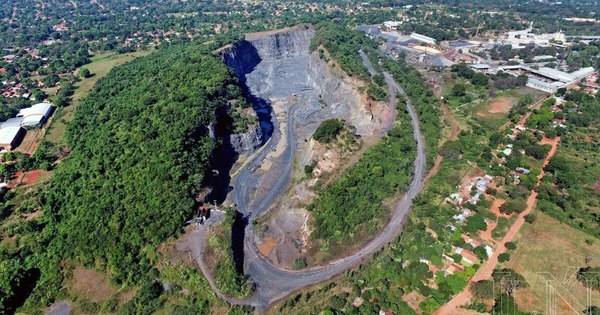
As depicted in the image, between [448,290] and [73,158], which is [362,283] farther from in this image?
[73,158]

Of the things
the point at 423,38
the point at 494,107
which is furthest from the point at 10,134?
the point at 423,38

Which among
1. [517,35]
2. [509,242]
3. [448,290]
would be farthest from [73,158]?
[517,35]

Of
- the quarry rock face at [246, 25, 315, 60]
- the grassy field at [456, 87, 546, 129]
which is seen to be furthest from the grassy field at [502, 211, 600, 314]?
the quarry rock face at [246, 25, 315, 60]

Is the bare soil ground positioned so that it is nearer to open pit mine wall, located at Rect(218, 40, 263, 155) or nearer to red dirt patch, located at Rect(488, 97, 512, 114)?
open pit mine wall, located at Rect(218, 40, 263, 155)

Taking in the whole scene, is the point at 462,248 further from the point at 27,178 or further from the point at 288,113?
the point at 27,178

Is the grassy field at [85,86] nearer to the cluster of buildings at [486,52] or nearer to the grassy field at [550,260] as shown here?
the grassy field at [550,260]

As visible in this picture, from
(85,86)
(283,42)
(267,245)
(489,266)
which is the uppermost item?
(489,266)

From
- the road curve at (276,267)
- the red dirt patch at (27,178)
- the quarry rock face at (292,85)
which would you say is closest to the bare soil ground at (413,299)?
the road curve at (276,267)
